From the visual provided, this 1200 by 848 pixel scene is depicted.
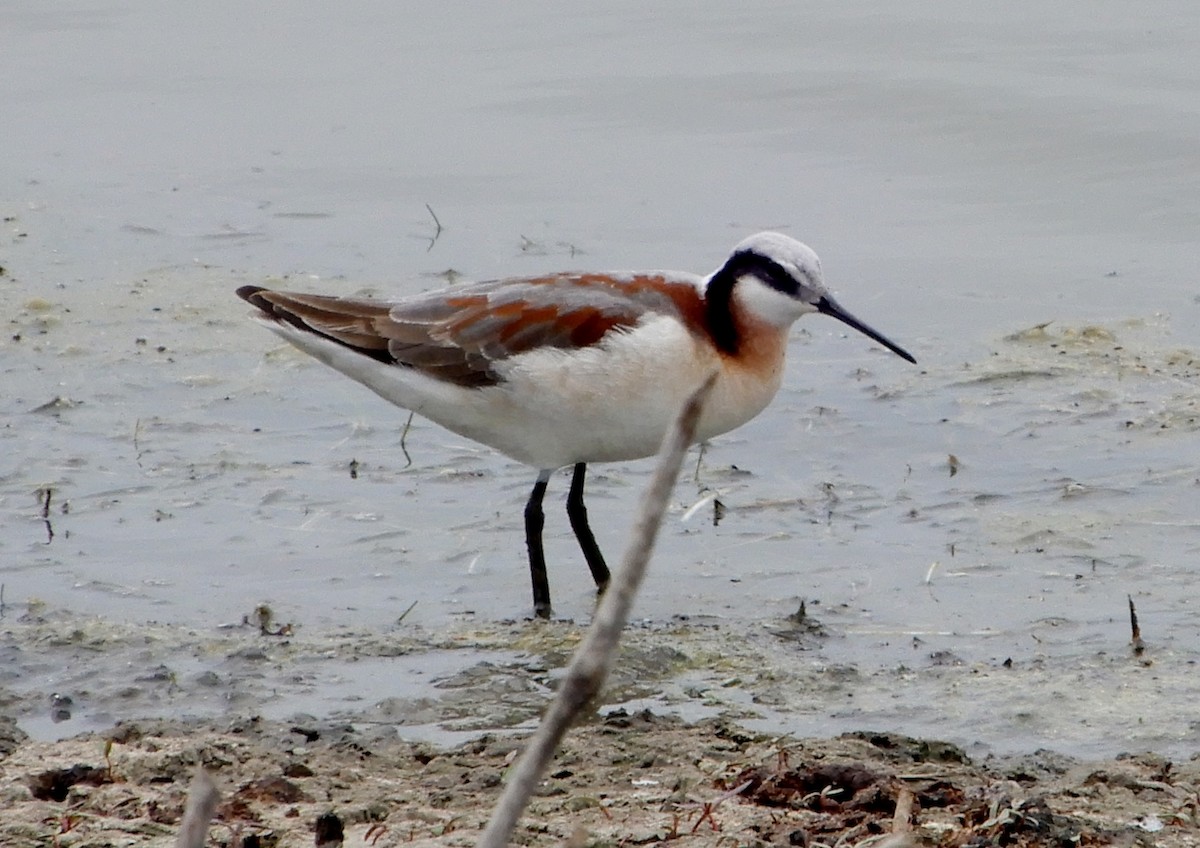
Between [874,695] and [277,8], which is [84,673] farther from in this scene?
[277,8]

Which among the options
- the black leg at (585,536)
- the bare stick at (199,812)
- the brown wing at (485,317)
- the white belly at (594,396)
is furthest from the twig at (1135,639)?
the bare stick at (199,812)

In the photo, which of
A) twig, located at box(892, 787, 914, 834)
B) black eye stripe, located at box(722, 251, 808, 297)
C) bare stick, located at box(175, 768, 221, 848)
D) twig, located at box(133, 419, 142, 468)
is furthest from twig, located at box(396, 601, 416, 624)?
bare stick, located at box(175, 768, 221, 848)

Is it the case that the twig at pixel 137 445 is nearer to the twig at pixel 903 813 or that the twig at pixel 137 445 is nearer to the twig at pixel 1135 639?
the twig at pixel 1135 639

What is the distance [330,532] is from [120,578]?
98 cm

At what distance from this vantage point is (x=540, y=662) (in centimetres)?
696

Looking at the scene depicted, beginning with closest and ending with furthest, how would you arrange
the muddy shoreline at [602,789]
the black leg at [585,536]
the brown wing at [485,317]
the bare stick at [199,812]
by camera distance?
1. the bare stick at [199,812]
2. the muddy shoreline at [602,789]
3. the brown wing at [485,317]
4. the black leg at [585,536]

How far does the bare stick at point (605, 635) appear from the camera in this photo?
1769 millimetres

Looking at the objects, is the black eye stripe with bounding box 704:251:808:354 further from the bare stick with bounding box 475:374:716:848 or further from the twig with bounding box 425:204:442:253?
the bare stick with bounding box 475:374:716:848

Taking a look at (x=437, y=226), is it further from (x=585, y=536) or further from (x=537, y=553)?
(x=537, y=553)

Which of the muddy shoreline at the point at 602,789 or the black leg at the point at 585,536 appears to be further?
the black leg at the point at 585,536

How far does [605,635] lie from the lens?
177 cm

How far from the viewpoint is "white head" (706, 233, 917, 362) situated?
7570mm

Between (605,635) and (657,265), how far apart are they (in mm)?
9632

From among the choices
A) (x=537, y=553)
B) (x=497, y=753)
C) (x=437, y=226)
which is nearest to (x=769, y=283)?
(x=537, y=553)
